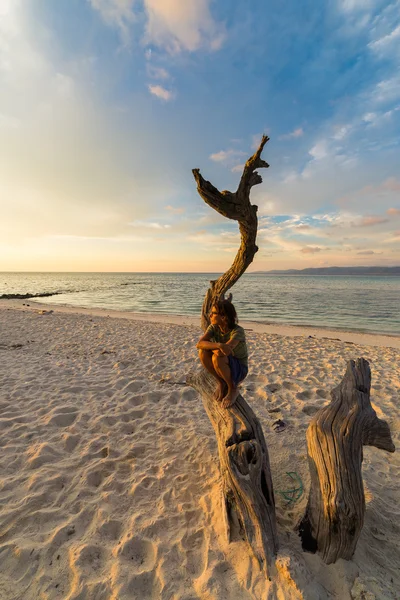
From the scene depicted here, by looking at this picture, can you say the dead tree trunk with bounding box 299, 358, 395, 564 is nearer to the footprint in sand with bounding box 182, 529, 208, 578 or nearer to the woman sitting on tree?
the footprint in sand with bounding box 182, 529, 208, 578

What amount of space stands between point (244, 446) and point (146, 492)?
1614mm

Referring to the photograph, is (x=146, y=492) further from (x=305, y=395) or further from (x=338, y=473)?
(x=305, y=395)

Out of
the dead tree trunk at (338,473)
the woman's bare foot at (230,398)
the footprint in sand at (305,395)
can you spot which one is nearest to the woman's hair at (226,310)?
the woman's bare foot at (230,398)

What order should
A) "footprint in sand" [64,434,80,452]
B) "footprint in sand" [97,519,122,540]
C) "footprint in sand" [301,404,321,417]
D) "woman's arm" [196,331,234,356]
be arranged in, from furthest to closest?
"footprint in sand" [301,404,321,417] < "footprint in sand" [64,434,80,452] < "woman's arm" [196,331,234,356] < "footprint in sand" [97,519,122,540]

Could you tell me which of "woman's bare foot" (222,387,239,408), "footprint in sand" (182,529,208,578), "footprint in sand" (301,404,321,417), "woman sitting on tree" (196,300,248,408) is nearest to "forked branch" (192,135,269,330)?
"woman sitting on tree" (196,300,248,408)

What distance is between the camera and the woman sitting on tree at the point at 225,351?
3.33 metres

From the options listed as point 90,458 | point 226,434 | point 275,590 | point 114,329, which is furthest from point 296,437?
point 114,329

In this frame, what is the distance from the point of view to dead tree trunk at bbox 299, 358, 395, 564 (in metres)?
2.30

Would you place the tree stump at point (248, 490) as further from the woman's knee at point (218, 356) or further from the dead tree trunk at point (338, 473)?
the woman's knee at point (218, 356)

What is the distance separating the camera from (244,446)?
104 inches

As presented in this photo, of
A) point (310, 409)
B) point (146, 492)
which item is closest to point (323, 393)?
point (310, 409)

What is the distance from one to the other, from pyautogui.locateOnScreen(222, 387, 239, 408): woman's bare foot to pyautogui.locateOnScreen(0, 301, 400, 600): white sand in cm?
111

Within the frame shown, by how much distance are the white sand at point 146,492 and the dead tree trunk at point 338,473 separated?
0.65ft

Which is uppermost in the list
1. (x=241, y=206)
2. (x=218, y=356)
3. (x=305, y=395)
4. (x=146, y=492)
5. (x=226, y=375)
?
(x=241, y=206)
